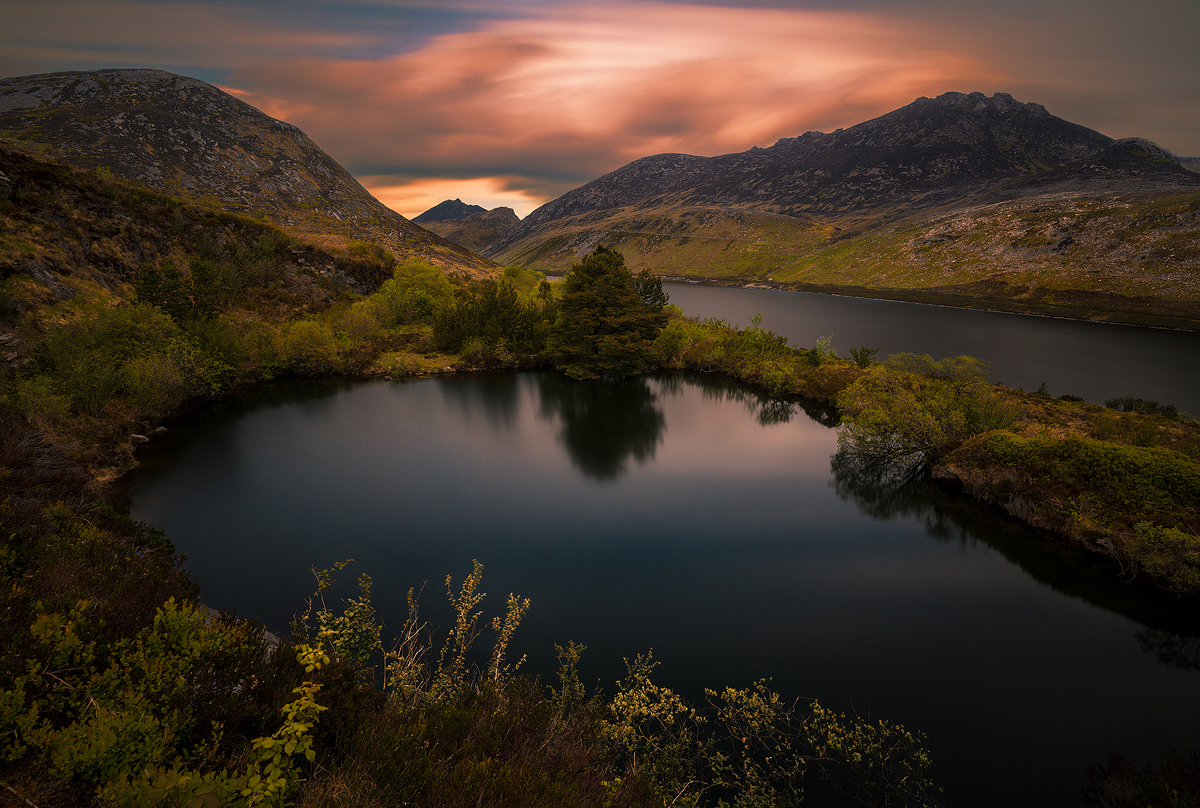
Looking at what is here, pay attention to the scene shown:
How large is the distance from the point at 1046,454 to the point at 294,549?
3403 centimetres

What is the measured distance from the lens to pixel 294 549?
1936 cm

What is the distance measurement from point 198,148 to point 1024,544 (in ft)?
429

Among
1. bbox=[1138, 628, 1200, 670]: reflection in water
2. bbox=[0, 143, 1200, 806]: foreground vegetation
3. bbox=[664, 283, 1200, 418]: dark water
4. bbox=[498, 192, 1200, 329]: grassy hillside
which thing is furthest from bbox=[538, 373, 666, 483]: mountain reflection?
bbox=[498, 192, 1200, 329]: grassy hillside

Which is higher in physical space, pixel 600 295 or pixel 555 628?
pixel 600 295

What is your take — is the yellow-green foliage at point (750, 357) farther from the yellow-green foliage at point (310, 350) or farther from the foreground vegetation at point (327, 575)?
the yellow-green foliage at point (310, 350)

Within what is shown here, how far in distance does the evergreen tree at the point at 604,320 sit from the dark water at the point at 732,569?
1691cm

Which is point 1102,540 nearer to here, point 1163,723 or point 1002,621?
point 1002,621

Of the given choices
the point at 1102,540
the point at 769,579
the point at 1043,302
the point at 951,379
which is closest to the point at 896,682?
the point at 769,579

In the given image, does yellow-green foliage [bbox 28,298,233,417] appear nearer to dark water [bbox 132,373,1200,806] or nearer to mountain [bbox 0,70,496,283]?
dark water [bbox 132,373,1200,806]

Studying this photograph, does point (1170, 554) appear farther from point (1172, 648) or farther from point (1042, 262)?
point (1042, 262)

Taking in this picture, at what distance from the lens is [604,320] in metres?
49.2

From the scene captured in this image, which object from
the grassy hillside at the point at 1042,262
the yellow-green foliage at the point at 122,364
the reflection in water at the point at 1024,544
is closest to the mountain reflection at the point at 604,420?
the reflection in water at the point at 1024,544

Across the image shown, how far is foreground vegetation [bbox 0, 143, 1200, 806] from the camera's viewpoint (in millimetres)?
4957

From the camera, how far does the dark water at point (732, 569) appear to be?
533 inches
